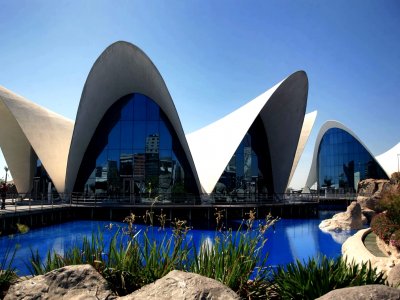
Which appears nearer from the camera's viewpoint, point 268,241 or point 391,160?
point 268,241

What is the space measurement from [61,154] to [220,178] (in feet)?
39.4

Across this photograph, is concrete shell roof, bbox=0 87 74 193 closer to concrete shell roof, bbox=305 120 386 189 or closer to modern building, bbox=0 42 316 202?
modern building, bbox=0 42 316 202

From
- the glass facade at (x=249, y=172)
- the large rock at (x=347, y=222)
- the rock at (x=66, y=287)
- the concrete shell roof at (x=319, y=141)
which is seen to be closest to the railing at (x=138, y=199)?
the glass facade at (x=249, y=172)

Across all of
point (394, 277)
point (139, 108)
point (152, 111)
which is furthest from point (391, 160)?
point (394, 277)

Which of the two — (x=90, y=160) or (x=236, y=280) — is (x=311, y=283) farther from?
(x=90, y=160)

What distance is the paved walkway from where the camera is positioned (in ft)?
30.8

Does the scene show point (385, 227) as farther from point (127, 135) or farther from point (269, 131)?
point (269, 131)

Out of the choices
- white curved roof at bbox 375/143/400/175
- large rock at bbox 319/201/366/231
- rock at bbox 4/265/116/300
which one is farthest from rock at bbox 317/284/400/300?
white curved roof at bbox 375/143/400/175

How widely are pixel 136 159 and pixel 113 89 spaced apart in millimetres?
5518

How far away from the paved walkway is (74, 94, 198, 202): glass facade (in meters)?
14.0

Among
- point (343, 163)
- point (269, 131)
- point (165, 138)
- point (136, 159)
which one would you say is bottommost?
point (136, 159)

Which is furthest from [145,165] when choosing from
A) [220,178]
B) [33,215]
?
[33,215]

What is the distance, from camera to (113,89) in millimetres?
24953

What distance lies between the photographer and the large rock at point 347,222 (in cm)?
1962
